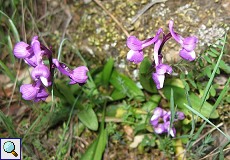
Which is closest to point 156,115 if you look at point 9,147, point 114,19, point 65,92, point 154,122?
point 154,122

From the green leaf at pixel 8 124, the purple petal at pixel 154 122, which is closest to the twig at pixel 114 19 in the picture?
the purple petal at pixel 154 122

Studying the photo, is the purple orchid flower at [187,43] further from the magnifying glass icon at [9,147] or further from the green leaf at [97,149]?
the magnifying glass icon at [9,147]

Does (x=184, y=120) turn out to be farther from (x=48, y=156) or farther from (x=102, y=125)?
(x=48, y=156)

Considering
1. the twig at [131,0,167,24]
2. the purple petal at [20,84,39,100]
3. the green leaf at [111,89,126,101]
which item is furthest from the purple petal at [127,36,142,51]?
the twig at [131,0,167,24]

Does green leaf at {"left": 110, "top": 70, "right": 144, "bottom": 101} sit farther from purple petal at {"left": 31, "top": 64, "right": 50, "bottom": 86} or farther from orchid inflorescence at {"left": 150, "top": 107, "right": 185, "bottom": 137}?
purple petal at {"left": 31, "top": 64, "right": 50, "bottom": 86}

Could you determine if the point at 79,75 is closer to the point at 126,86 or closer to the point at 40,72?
the point at 40,72
